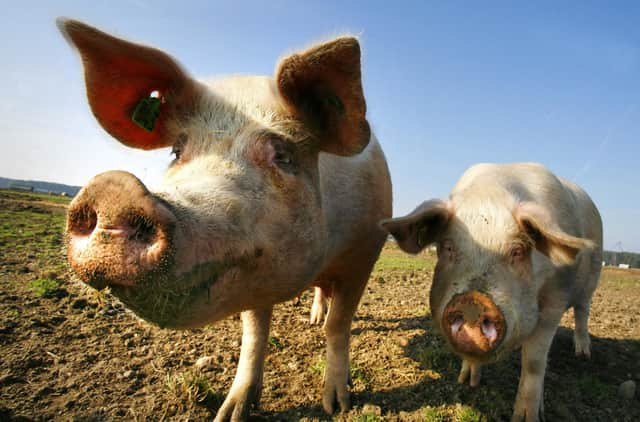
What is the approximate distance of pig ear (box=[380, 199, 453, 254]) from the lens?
11.7ft

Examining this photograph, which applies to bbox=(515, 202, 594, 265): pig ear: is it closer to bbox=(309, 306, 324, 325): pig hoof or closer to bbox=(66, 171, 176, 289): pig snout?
bbox=(66, 171, 176, 289): pig snout

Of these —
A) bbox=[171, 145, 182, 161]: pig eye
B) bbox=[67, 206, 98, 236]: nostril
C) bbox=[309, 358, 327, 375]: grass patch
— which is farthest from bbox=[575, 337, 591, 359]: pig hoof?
bbox=[67, 206, 98, 236]: nostril

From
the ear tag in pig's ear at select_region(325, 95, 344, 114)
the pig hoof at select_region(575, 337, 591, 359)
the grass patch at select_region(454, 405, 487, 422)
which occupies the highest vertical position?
the ear tag in pig's ear at select_region(325, 95, 344, 114)

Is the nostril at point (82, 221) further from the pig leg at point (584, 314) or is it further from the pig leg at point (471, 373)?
the pig leg at point (584, 314)

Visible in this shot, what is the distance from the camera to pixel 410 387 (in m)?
4.00

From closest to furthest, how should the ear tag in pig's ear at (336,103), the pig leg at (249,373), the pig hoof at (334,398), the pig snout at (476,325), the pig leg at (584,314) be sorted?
the ear tag in pig's ear at (336,103)
the pig snout at (476,325)
the pig leg at (249,373)
the pig hoof at (334,398)
the pig leg at (584,314)

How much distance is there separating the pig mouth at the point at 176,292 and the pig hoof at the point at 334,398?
6.86 ft

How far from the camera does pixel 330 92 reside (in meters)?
2.60

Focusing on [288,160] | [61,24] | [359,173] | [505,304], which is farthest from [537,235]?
[61,24]

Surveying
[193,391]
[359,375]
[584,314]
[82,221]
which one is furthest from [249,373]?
[584,314]

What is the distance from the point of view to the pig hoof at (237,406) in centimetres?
335

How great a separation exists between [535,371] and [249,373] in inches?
98.9

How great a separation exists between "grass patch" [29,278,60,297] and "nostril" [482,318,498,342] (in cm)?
524

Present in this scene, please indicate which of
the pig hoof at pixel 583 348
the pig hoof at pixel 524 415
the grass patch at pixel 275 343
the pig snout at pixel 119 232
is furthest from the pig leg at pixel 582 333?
the pig snout at pixel 119 232
